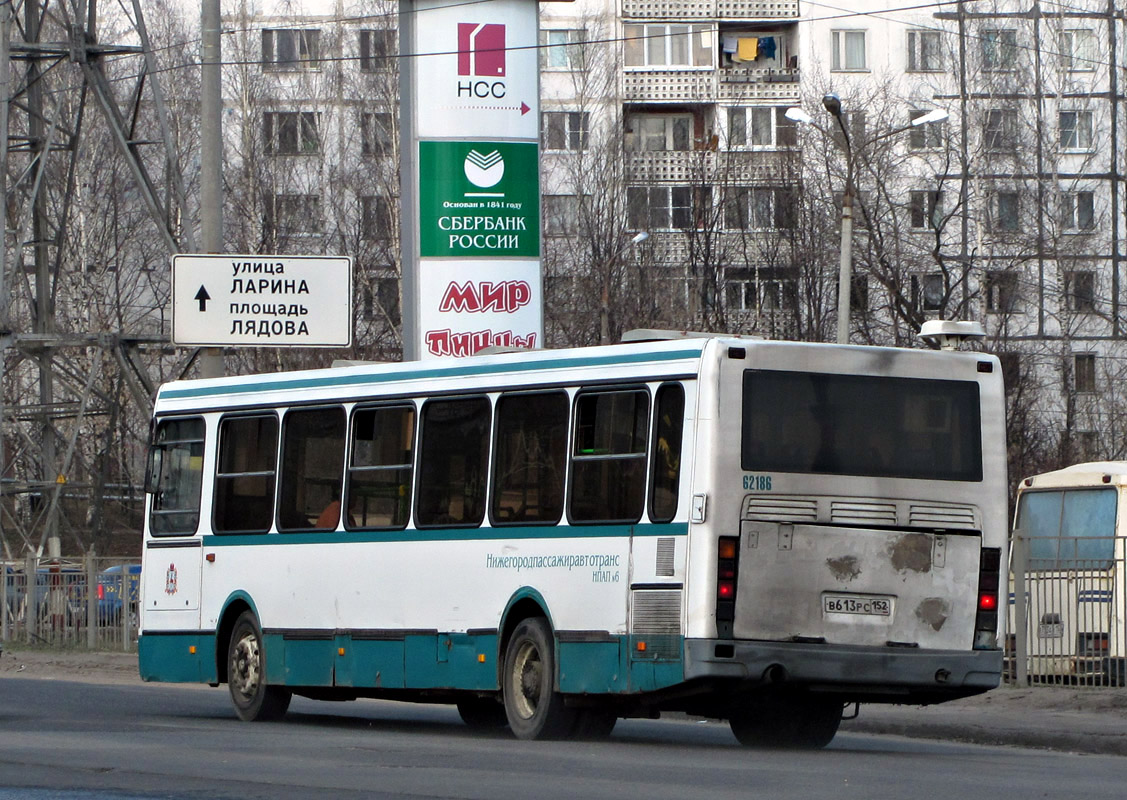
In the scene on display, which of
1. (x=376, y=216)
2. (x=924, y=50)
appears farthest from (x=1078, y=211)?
(x=376, y=216)

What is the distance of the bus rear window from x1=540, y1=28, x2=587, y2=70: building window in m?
45.9

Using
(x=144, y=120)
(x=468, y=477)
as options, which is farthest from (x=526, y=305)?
(x=144, y=120)

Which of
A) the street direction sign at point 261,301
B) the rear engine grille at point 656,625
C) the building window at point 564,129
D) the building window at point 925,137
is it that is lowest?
the rear engine grille at point 656,625

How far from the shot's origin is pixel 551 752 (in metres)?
13.8

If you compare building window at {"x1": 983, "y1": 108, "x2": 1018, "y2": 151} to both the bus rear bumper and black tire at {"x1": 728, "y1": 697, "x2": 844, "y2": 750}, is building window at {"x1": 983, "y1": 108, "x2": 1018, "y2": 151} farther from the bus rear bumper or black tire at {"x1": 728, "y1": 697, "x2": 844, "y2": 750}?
the bus rear bumper

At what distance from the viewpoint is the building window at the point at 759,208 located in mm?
51194

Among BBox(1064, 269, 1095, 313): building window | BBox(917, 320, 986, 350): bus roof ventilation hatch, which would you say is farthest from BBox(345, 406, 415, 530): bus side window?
BBox(1064, 269, 1095, 313): building window

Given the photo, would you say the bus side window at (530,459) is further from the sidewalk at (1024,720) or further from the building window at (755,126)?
the building window at (755,126)

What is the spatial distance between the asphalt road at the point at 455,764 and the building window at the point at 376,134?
127 feet

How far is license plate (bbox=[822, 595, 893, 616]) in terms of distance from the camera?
1423cm

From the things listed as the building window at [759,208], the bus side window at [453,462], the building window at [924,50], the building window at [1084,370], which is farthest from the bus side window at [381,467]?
the building window at [924,50]

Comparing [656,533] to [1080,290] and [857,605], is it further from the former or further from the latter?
[1080,290]

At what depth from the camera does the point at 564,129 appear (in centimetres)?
5872

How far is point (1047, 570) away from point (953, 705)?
2207 millimetres
